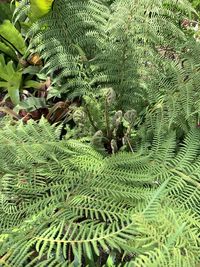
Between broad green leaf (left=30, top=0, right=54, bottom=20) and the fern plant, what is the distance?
1.58ft

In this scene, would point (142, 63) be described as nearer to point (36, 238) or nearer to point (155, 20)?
point (155, 20)

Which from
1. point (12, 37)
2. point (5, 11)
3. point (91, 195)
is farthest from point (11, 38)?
point (91, 195)

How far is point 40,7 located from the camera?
158 centimetres

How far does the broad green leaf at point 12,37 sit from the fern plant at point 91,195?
30.1 inches

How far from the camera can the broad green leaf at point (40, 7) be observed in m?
1.56

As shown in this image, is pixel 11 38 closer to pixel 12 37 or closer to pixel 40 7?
pixel 12 37

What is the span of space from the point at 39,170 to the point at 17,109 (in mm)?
609

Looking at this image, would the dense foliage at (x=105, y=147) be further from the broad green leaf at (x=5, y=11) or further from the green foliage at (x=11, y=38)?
the broad green leaf at (x=5, y=11)

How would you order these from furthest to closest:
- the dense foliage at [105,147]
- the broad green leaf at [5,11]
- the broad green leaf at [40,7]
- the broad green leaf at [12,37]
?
the broad green leaf at [5,11]
the broad green leaf at [12,37]
the broad green leaf at [40,7]
the dense foliage at [105,147]

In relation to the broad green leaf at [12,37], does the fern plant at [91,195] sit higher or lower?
lower

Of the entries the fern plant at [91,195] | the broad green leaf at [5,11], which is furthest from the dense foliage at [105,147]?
the broad green leaf at [5,11]

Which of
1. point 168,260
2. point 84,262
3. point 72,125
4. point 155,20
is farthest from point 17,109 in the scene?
point 168,260

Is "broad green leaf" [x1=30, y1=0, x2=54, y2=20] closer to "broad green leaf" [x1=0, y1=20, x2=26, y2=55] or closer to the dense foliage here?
the dense foliage

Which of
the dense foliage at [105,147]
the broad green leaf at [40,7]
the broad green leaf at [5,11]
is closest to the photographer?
the dense foliage at [105,147]
